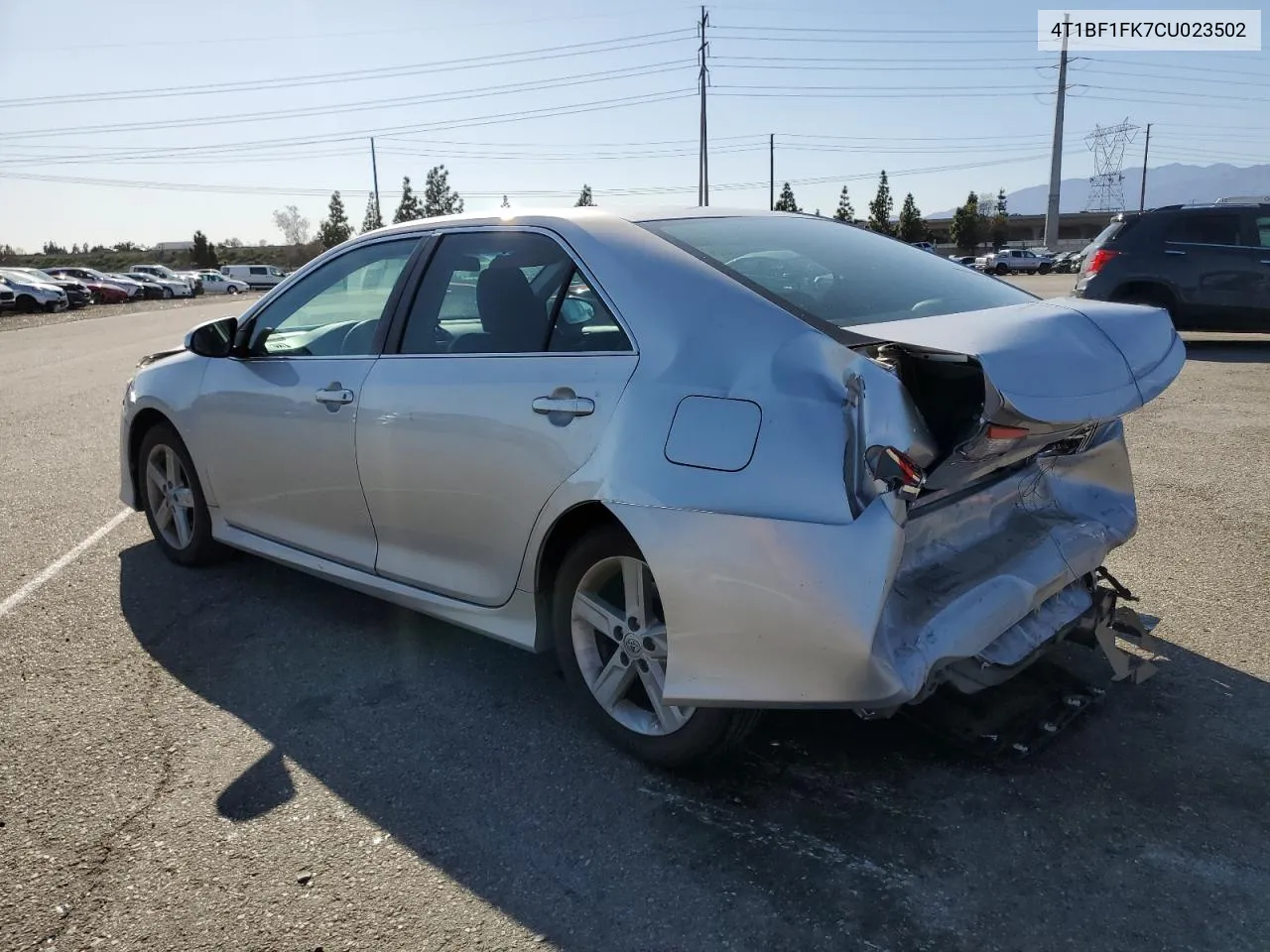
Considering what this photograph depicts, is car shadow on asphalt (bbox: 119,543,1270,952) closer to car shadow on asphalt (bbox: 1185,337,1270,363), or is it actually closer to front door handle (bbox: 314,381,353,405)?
front door handle (bbox: 314,381,353,405)

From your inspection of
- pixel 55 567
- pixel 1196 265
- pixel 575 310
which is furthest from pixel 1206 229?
pixel 55 567

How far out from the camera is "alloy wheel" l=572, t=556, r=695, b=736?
2.96 m

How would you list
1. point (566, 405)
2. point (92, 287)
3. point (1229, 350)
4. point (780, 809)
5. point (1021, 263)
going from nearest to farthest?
point (780, 809), point (566, 405), point (1229, 350), point (92, 287), point (1021, 263)

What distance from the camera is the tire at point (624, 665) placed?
2.88m

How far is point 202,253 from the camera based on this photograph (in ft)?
289

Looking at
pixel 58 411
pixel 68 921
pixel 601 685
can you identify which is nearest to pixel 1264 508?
pixel 601 685

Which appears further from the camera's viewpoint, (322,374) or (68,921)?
(322,374)

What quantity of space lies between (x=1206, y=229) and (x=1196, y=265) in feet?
1.52

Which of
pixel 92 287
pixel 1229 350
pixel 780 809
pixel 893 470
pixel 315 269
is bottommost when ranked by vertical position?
pixel 92 287

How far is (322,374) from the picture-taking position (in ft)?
13.0

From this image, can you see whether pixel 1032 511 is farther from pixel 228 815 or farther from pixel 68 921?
pixel 68 921

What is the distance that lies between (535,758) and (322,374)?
1734 mm

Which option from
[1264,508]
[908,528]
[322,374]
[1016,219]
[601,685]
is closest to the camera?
[908,528]

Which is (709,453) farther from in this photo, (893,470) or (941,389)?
(941,389)
